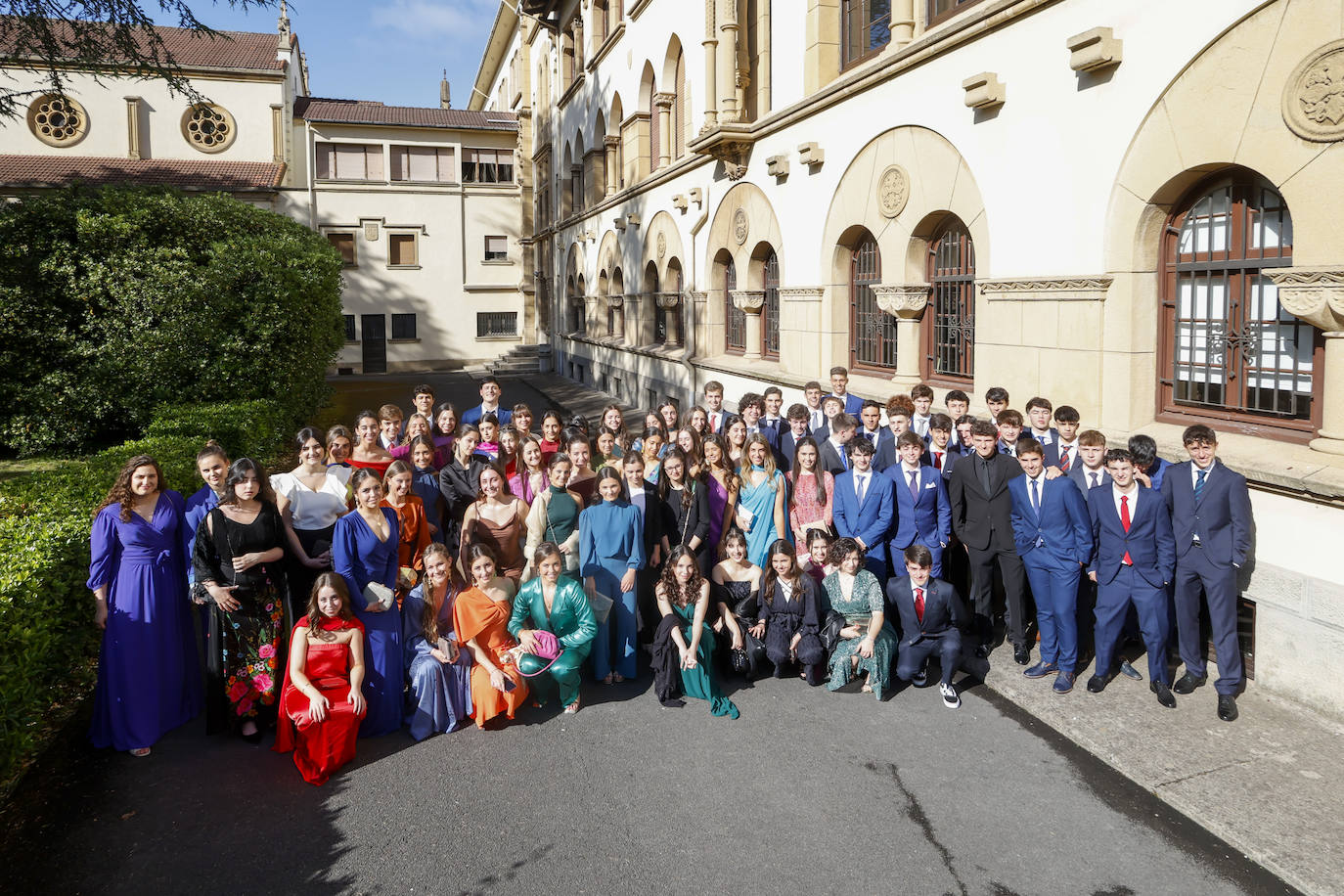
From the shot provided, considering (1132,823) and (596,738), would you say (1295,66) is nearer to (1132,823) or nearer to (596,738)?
(1132,823)

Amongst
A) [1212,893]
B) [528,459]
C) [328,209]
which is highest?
[328,209]

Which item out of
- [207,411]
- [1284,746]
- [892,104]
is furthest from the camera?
[207,411]

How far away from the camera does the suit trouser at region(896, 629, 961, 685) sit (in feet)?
22.3

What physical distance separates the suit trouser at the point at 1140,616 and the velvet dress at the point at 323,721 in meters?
5.33

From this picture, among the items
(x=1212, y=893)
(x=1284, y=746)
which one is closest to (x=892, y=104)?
(x=1284, y=746)

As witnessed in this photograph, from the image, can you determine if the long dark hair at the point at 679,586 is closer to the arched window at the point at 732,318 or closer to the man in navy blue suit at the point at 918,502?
the man in navy blue suit at the point at 918,502

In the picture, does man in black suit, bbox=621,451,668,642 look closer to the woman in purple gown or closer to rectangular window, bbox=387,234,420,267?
the woman in purple gown

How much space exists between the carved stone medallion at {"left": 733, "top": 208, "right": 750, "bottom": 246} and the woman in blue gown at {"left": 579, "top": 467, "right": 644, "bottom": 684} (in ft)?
29.9

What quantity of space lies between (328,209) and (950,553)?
3674 cm

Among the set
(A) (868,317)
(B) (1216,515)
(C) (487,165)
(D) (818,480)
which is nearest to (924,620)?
(D) (818,480)

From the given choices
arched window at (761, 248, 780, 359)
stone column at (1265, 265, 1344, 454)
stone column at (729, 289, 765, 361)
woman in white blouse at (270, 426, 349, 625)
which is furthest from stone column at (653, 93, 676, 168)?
stone column at (1265, 265, 1344, 454)

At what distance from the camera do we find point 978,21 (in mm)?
9078

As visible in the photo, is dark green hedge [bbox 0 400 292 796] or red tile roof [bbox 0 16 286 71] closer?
dark green hedge [bbox 0 400 292 796]

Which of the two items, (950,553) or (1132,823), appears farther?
(950,553)
